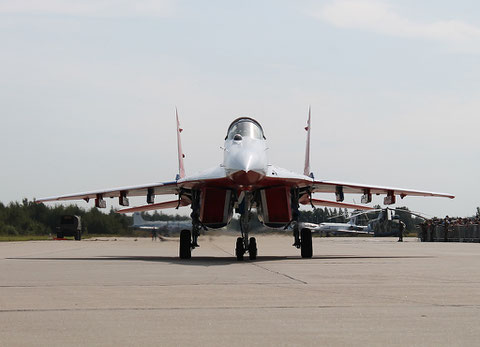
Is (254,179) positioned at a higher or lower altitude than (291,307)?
higher

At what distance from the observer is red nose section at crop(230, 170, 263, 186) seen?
46.5 feet

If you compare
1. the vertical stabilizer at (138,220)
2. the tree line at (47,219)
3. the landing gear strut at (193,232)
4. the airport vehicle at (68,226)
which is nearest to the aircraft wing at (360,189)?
the landing gear strut at (193,232)

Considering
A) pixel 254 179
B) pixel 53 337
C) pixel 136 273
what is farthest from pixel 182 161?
pixel 53 337

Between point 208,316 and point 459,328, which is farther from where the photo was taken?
point 208,316

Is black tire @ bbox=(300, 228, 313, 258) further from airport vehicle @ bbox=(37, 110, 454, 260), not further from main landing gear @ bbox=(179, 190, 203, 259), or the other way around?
main landing gear @ bbox=(179, 190, 203, 259)

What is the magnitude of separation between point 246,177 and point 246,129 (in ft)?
6.38

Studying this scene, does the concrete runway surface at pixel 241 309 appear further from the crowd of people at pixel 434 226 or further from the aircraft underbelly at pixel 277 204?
the crowd of people at pixel 434 226

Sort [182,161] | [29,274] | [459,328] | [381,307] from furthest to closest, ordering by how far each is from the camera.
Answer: [182,161] < [29,274] < [381,307] < [459,328]

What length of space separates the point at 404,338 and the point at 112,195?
15833 mm

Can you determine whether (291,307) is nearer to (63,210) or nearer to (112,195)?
(112,195)

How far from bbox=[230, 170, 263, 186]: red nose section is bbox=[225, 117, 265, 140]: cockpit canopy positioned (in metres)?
1.49

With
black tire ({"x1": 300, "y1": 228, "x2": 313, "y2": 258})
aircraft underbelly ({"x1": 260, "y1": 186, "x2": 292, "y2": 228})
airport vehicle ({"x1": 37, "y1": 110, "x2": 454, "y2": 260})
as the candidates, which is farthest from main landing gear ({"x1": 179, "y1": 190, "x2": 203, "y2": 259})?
black tire ({"x1": 300, "y1": 228, "x2": 313, "y2": 258})

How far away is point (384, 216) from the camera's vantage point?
54812mm

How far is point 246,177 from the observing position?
562 inches
